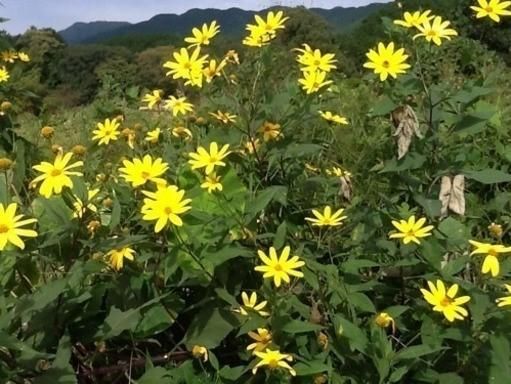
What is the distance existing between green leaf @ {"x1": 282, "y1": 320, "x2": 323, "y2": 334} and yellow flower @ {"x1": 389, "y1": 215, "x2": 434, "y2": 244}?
0.26 metres

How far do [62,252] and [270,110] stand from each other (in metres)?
0.62

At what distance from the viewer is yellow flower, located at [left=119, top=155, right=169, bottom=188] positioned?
158 cm

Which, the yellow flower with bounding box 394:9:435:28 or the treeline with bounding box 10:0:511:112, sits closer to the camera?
the yellow flower with bounding box 394:9:435:28

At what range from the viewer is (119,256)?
157cm

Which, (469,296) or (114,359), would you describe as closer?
(469,296)

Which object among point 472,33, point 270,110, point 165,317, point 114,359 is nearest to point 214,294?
point 165,317

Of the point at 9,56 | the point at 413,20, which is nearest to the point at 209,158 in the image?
the point at 413,20

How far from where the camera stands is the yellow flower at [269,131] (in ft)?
5.97

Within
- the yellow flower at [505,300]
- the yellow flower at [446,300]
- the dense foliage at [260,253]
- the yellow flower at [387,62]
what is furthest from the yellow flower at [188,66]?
the yellow flower at [505,300]

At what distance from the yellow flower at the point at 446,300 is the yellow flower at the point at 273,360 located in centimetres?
30

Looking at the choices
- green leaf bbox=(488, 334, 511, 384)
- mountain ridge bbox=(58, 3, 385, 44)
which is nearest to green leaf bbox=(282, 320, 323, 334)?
green leaf bbox=(488, 334, 511, 384)

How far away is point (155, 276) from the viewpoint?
5.27 ft

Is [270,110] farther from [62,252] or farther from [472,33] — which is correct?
[472,33]

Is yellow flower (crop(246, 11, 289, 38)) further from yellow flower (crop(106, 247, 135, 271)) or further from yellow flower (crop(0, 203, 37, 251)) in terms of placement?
yellow flower (crop(0, 203, 37, 251))
